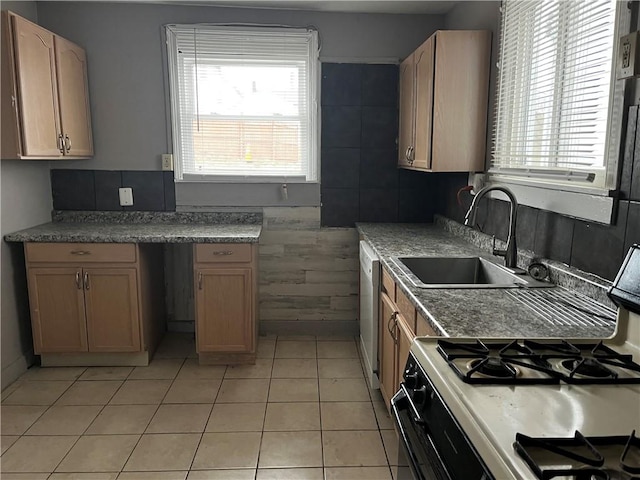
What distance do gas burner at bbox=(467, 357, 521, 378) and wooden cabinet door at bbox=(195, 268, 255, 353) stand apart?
6.89 feet

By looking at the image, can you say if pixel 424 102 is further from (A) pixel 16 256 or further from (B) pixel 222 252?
(A) pixel 16 256

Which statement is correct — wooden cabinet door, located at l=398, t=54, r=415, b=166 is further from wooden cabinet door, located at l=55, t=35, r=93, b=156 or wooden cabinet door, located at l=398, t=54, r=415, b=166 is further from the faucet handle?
wooden cabinet door, located at l=55, t=35, r=93, b=156

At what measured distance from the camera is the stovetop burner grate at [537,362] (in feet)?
3.52

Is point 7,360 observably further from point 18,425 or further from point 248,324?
point 248,324

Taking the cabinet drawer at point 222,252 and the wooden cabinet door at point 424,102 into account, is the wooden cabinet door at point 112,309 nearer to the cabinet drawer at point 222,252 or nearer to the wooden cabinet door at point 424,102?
the cabinet drawer at point 222,252

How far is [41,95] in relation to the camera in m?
2.86

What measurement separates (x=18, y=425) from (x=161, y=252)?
1.44 metres

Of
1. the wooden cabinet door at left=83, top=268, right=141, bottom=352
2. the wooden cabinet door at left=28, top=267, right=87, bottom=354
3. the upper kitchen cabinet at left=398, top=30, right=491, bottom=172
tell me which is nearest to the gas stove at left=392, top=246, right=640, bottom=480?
the upper kitchen cabinet at left=398, top=30, right=491, bottom=172

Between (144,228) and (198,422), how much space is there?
4.60 feet

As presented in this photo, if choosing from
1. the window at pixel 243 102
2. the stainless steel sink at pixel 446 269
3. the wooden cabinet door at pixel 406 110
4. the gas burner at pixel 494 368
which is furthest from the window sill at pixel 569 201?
the window at pixel 243 102

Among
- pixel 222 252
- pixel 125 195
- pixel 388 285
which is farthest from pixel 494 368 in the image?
pixel 125 195

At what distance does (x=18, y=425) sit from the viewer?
2.46 meters

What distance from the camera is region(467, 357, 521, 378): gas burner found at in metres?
1.09

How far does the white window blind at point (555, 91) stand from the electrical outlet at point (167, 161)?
2.19m
